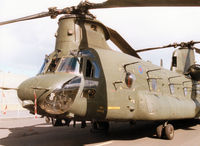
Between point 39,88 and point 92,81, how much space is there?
5.14 feet

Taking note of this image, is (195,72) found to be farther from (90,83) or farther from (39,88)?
(39,88)

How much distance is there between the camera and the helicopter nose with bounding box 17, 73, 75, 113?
16.0ft

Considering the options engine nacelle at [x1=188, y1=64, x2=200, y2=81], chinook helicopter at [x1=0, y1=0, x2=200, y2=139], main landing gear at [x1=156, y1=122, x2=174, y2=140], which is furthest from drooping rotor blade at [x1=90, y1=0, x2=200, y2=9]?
engine nacelle at [x1=188, y1=64, x2=200, y2=81]

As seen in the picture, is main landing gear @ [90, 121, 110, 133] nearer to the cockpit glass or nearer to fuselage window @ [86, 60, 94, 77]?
fuselage window @ [86, 60, 94, 77]

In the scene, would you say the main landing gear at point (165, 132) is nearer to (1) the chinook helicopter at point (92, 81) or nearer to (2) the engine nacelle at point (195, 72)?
(1) the chinook helicopter at point (92, 81)

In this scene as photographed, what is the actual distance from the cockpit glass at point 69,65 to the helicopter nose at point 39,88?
0.43m

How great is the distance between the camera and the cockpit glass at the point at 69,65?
5801 mm

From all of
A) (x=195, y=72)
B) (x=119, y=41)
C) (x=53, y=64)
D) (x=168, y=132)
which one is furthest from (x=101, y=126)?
(x=195, y=72)

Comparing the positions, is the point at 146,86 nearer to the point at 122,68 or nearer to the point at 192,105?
the point at 122,68

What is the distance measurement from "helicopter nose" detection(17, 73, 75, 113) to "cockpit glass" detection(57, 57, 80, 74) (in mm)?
426

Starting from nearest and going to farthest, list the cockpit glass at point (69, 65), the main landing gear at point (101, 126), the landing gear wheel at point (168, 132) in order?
the cockpit glass at point (69, 65) < the landing gear wheel at point (168, 132) < the main landing gear at point (101, 126)

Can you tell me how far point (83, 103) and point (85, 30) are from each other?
2.66 metres

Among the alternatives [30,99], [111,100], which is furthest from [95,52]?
[30,99]

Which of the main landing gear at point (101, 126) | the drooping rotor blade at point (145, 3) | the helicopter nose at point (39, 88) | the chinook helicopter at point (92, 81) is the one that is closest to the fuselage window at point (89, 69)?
the chinook helicopter at point (92, 81)
